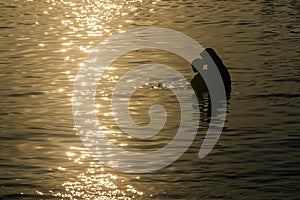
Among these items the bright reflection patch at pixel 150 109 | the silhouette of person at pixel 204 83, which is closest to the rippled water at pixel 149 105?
the bright reflection patch at pixel 150 109

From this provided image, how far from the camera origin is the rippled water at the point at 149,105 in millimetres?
18484

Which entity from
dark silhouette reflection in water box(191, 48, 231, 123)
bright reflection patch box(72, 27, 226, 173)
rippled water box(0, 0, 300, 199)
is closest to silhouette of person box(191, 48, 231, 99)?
dark silhouette reflection in water box(191, 48, 231, 123)

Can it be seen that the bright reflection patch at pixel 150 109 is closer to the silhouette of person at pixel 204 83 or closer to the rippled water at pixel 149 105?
the silhouette of person at pixel 204 83

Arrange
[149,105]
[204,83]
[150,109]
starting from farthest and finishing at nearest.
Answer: [204,83]
[149,105]
[150,109]

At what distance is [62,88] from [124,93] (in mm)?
2066

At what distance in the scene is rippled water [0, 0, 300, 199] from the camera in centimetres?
1848

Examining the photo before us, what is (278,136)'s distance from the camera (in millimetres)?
22031

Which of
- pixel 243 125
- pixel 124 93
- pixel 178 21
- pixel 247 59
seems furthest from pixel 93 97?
pixel 178 21

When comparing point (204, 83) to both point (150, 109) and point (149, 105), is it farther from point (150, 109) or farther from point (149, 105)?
point (150, 109)

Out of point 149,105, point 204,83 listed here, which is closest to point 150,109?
point 149,105

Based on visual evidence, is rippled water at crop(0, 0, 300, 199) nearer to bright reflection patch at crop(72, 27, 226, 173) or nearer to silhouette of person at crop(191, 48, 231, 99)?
bright reflection patch at crop(72, 27, 226, 173)

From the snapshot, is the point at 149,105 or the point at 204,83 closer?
the point at 149,105

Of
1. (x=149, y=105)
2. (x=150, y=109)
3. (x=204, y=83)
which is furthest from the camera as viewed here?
(x=204, y=83)

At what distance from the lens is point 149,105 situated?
25.5 metres
